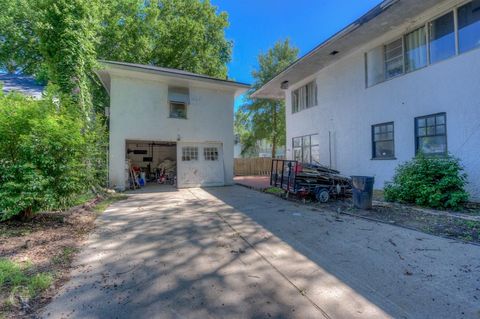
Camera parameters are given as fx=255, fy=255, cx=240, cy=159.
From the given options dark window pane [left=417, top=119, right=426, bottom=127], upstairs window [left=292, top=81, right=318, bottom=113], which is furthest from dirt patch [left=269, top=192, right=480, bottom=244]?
upstairs window [left=292, top=81, right=318, bottom=113]

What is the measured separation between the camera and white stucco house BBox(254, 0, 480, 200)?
24.6ft

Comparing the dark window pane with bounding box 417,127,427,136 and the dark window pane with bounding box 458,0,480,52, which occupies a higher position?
the dark window pane with bounding box 458,0,480,52

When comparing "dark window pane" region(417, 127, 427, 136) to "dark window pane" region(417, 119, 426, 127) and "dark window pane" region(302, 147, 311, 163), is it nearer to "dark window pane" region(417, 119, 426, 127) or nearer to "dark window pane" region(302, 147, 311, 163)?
"dark window pane" region(417, 119, 426, 127)

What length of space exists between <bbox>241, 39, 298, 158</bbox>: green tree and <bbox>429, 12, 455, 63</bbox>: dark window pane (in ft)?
58.7

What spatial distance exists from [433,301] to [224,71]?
2366cm

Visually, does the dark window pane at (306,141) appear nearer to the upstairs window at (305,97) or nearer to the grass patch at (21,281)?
the upstairs window at (305,97)

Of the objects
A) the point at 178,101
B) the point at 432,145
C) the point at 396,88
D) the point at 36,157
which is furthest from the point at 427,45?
the point at 36,157

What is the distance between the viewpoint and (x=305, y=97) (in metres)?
15.4

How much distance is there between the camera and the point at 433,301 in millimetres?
2770

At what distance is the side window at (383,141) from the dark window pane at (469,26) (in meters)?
3.24

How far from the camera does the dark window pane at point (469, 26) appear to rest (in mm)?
7289

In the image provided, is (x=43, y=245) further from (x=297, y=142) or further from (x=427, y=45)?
(x=297, y=142)

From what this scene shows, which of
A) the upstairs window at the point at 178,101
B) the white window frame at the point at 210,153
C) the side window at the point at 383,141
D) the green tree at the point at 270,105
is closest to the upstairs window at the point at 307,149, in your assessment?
the side window at the point at 383,141

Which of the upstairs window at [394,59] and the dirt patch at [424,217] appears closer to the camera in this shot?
the dirt patch at [424,217]
